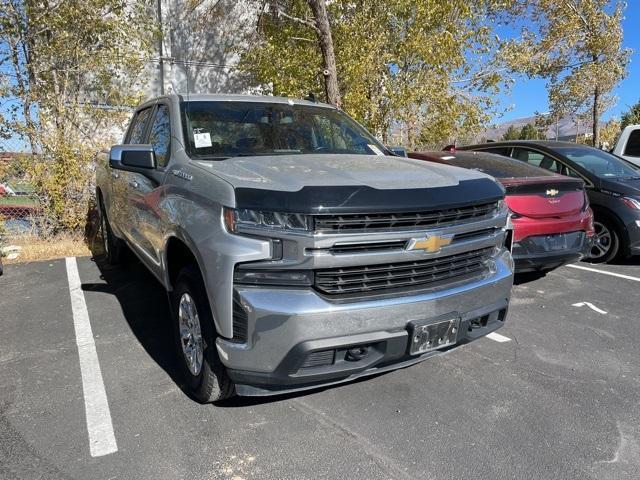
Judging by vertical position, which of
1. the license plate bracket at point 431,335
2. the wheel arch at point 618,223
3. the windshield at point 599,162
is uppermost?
the windshield at point 599,162

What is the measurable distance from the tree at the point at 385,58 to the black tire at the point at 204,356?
6593 mm

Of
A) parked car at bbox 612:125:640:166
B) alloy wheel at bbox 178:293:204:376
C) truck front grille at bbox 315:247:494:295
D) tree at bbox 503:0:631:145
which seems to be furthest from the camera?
tree at bbox 503:0:631:145

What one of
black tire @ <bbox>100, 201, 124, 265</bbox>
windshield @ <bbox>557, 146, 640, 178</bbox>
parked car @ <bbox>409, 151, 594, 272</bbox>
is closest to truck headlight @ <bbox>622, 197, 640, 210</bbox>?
windshield @ <bbox>557, 146, 640, 178</bbox>

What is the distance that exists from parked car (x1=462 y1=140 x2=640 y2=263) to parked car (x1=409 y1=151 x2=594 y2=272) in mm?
1409

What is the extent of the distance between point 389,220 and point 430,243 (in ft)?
0.93

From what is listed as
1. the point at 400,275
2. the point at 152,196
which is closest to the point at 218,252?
the point at 400,275

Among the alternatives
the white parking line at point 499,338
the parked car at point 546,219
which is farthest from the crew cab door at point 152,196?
the parked car at point 546,219

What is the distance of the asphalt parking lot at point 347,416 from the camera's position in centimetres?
252

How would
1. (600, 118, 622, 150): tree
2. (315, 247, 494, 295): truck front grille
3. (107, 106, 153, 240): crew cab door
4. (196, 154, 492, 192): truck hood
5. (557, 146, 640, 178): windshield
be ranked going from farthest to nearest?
(600, 118, 622, 150): tree < (557, 146, 640, 178): windshield < (107, 106, 153, 240): crew cab door < (196, 154, 492, 192): truck hood < (315, 247, 494, 295): truck front grille

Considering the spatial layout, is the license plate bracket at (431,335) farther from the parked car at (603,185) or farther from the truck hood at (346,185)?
the parked car at (603,185)

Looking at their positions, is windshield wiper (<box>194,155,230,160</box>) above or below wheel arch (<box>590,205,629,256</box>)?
above

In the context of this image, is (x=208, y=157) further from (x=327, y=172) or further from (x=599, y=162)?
(x=599, y=162)

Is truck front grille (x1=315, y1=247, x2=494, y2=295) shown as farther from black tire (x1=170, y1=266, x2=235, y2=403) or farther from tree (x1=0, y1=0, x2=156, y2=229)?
tree (x1=0, y1=0, x2=156, y2=229)

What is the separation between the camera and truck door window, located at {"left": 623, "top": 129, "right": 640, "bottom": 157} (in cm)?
947
